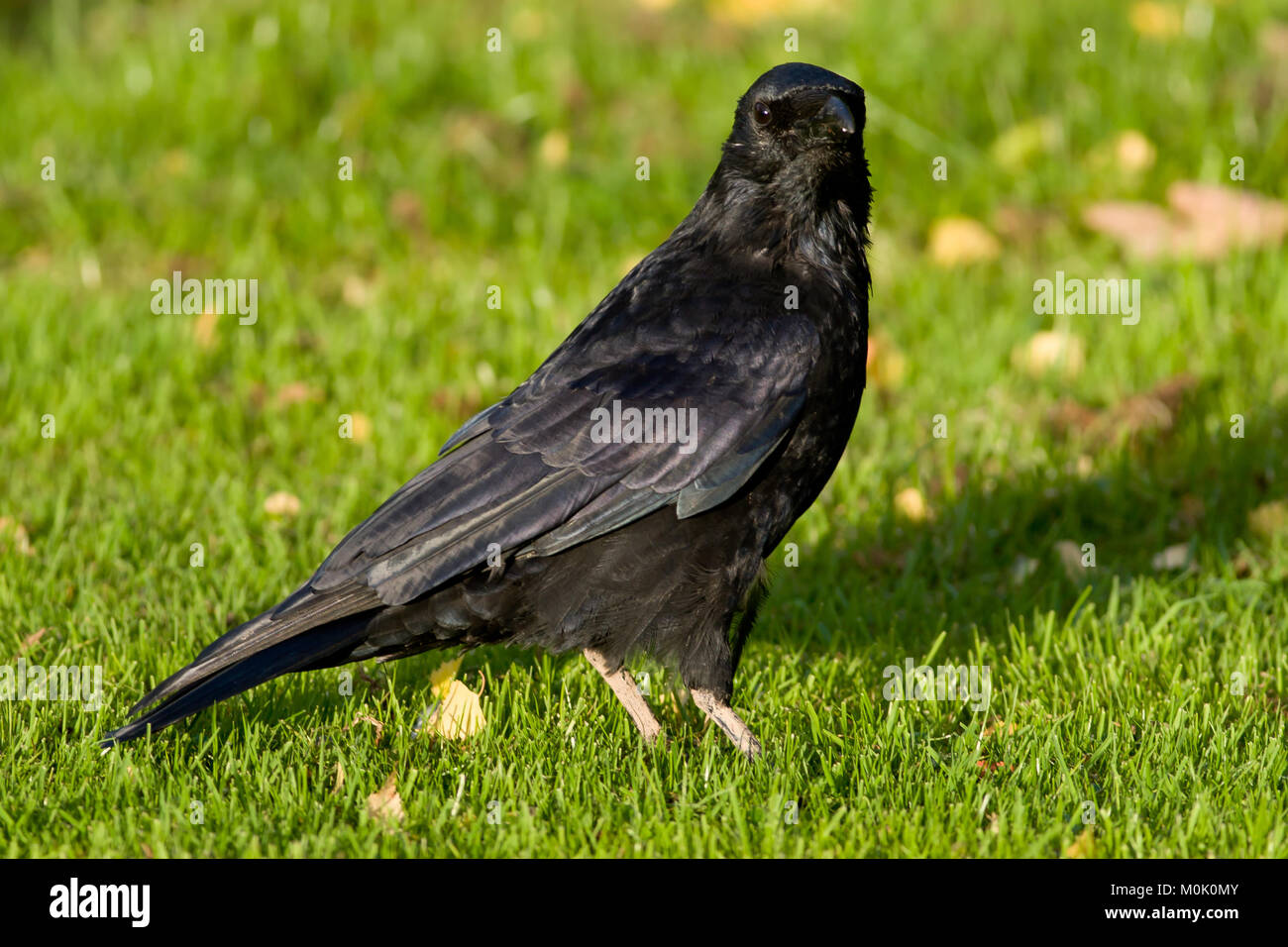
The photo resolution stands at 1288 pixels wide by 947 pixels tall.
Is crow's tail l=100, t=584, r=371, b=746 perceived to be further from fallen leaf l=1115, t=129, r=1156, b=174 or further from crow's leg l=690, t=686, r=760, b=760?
fallen leaf l=1115, t=129, r=1156, b=174

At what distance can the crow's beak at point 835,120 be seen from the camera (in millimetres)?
3865

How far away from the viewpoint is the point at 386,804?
352 centimetres

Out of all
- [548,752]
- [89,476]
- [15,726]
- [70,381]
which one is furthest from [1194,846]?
[70,381]

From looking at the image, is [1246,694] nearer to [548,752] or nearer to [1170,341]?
[548,752]

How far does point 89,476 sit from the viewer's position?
5.48 metres

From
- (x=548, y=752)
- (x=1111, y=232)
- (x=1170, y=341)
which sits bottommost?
(x=548, y=752)

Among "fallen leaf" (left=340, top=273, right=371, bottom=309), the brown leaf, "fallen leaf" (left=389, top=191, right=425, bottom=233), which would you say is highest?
"fallen leaf" (left=389, top=191, right=425, bottom=233)

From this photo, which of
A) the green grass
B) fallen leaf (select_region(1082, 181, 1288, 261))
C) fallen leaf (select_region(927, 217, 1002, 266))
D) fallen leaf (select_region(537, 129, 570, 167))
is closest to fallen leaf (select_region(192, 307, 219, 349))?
the green grass

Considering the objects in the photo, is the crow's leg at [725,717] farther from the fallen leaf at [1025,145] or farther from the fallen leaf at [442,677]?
the fallen leaf at [1025,145]

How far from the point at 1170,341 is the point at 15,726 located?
180 inches

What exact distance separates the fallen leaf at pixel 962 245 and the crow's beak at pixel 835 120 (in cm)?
320

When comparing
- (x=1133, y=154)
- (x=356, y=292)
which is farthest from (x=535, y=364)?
(x=1133, y=154)

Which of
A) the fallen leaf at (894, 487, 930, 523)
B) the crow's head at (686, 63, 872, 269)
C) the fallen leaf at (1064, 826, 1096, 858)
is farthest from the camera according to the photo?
the fallen leaf at (894, 487, 930, 523)

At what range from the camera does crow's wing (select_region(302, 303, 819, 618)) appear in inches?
146
